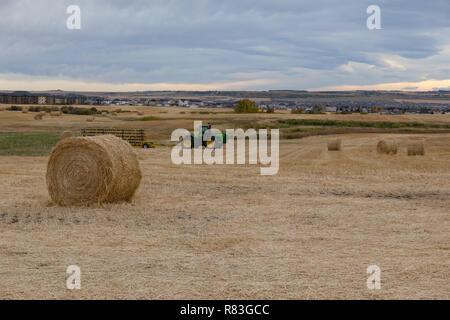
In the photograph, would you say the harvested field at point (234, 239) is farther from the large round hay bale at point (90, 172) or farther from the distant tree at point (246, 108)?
the distant tree at point (246, 108)

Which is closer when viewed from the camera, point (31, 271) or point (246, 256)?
point (31, 271)

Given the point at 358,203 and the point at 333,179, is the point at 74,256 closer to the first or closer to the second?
the point at 358,203

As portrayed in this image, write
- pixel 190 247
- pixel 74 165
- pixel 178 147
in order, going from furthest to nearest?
pixel 178 147 < pixel 74 165 < pixel 190 247

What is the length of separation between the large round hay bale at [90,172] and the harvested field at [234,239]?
1.18 ft

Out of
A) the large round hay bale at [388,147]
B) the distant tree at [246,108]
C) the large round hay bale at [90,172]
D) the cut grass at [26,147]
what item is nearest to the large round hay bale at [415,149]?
the large round hay bale at [388,147]

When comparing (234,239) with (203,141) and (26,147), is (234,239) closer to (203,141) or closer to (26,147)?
(203,141)

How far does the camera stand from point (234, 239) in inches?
404

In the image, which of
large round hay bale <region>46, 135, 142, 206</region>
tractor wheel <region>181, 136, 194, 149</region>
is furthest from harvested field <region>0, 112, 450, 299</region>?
tractor wheel <region>181, 136, 194, 149</region>

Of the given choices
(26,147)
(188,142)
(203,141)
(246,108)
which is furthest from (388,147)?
(246,108)

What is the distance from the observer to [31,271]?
8039 mm

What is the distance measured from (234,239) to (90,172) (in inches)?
179

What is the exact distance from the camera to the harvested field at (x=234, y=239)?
7.44 metres
